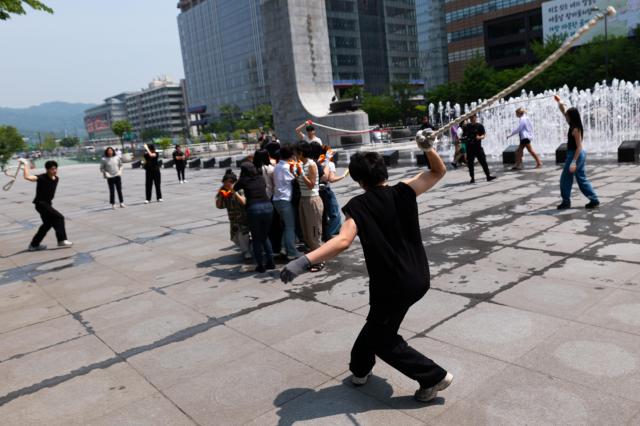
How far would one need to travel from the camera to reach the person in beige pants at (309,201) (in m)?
6.93

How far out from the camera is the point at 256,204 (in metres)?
6.83

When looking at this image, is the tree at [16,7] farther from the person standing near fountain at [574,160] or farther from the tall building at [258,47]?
the tall building at [258,47]

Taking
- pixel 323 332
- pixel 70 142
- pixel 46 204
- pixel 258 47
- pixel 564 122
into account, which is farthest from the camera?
pixel 70 142

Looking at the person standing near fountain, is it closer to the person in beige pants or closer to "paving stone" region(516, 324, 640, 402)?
the person in beige pants

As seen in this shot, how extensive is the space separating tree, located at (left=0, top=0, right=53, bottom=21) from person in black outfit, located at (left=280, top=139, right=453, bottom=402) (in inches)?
320

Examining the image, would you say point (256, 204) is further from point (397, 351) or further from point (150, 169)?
point (150, 169)

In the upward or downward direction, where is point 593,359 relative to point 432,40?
downward

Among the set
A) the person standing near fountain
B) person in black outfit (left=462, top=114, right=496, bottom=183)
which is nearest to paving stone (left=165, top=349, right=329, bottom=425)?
the person standing near fountain

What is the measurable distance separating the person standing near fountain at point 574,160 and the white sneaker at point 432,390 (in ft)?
20.0

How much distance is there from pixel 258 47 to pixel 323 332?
13358 cm

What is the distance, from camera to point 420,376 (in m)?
3.42

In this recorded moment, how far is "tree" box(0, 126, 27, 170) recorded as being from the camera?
205 ft

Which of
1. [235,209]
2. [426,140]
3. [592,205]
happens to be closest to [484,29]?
[592,205]

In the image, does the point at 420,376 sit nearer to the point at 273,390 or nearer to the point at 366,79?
the point at 273,390
